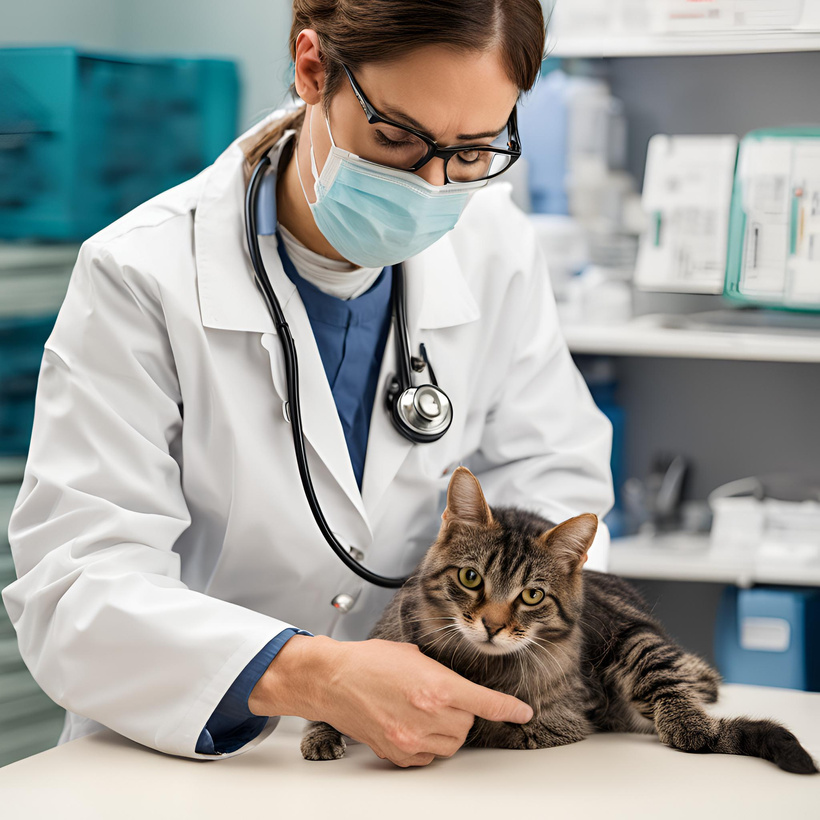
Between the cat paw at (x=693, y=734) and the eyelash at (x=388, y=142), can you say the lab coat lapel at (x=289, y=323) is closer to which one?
the eyelash at (x=388, y=142)

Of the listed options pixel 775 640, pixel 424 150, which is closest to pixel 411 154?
pixel 424 150

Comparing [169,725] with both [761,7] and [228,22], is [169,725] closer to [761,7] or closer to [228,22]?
[761,7]

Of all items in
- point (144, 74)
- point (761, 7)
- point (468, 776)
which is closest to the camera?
point (468, 776)

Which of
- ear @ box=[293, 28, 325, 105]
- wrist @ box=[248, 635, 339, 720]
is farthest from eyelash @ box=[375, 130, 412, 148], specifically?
wrist @ box=[248, 635, 339, 720]

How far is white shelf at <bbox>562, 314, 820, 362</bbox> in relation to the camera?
209 centimetres

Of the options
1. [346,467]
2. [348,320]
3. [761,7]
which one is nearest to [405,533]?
[346,467]

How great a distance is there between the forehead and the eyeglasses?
0.04ft

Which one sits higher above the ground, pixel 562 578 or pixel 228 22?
pixel 228 22

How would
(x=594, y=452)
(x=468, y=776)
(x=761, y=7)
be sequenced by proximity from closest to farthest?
(x=468, y=776) < (x=594, y=452) < (x=761, y=7)

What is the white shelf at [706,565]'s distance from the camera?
2.10 meters

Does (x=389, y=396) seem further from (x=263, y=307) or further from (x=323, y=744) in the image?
(x=323, y=744)

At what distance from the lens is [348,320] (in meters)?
1.32

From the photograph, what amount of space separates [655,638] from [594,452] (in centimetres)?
40

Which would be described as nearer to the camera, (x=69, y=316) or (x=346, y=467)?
(x=69, y=316)
